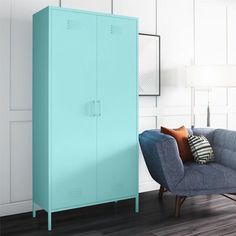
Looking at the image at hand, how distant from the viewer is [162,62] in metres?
4.56

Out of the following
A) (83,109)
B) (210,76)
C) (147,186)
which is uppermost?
(210,76)

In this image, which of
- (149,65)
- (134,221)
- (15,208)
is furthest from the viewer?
(149,65)

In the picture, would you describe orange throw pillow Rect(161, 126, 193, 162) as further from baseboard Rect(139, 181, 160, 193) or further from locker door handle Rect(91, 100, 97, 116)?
locker door handle Rect(91, 100, 97, 116)

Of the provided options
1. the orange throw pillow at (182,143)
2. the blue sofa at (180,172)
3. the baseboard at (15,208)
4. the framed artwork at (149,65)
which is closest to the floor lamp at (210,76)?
the framed artwork at (149,65)

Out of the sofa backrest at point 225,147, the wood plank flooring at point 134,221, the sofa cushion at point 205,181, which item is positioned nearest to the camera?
the wood plank flooring at point 134,221

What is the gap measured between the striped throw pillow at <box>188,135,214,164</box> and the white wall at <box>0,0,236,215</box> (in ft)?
2.32

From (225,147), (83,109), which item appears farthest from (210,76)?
(83,109)

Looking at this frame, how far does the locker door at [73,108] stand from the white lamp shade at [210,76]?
1347 millimetres

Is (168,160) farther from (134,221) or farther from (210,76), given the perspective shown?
(210,76)

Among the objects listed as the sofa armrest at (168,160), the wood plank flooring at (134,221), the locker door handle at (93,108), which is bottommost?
the wood plank flooring at (134,221)

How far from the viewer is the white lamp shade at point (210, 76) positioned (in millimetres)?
4273

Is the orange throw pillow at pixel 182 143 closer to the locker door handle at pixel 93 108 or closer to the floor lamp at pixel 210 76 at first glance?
the floor lamp at pixel 210 76

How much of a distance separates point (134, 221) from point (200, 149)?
994 mm

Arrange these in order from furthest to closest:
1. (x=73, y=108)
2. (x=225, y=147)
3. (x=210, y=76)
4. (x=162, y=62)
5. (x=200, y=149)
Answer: (x=162, y=62) → (x=210, y=76) → (x=225, y=147) → (x=200, y=149) → (x=73, y=108)
